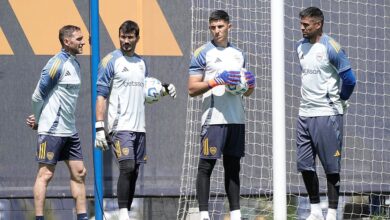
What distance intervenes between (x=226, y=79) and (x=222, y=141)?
1.78 ft

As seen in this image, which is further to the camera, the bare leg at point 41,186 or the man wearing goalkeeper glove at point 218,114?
the bare leg at point 41,186

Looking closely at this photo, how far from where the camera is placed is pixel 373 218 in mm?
9883

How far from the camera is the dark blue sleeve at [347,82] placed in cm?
805

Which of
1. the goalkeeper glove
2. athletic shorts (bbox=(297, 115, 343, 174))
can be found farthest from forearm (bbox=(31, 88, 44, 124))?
athletic shorts (bbox=(297, 115, 343, 174))

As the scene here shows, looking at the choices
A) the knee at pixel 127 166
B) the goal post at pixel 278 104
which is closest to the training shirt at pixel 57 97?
the knee at pixel 127 166

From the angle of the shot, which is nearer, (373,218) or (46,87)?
(46,87)

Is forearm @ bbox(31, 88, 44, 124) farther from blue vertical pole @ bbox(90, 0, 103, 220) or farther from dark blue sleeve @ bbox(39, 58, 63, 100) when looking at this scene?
blue vertical pole @ bbox(90, 0, 103, 220)

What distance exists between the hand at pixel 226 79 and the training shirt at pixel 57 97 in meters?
1.55

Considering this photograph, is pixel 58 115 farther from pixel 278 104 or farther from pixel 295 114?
pixel 295 114

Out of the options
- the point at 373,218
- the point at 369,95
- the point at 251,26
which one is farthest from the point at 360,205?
the point at 251,26

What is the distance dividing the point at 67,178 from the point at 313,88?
3104 mm

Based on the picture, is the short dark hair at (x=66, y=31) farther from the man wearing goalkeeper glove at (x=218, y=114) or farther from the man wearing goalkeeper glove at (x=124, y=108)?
the man wearing goalkeeper glove at (x=218, y=114)

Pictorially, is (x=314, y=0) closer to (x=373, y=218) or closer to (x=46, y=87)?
(x=373, y=218)

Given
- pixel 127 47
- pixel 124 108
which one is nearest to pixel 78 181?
pixel 124 108
